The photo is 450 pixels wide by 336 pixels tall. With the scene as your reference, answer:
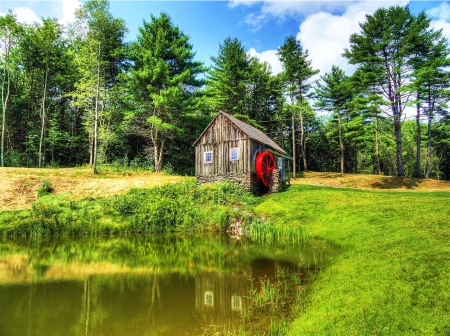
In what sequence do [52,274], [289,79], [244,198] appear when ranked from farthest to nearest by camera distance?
[289,79], [244,198], [52,274]

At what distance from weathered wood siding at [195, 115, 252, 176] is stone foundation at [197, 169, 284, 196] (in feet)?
1.30

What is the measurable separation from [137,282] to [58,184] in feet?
50.8

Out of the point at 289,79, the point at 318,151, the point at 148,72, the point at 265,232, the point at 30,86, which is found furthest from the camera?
the point at 318,151

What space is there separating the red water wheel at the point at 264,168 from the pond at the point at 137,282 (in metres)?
9.39

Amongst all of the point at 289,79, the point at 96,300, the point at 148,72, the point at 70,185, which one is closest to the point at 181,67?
the point at 148,72

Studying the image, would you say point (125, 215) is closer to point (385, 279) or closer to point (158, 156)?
point (385, 279)

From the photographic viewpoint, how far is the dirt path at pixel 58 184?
15.1 m

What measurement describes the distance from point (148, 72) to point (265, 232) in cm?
2121

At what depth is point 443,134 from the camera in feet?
122

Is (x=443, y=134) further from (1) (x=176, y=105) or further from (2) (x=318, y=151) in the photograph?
(1) (x=176, y=105)

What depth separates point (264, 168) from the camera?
2020 cm

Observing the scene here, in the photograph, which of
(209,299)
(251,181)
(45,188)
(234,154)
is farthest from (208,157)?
(209,299)

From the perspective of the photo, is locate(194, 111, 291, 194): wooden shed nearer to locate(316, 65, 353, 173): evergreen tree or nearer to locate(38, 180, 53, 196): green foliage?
locate(38, 180, 53, 196): green foliage

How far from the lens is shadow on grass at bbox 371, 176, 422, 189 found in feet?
76.3
